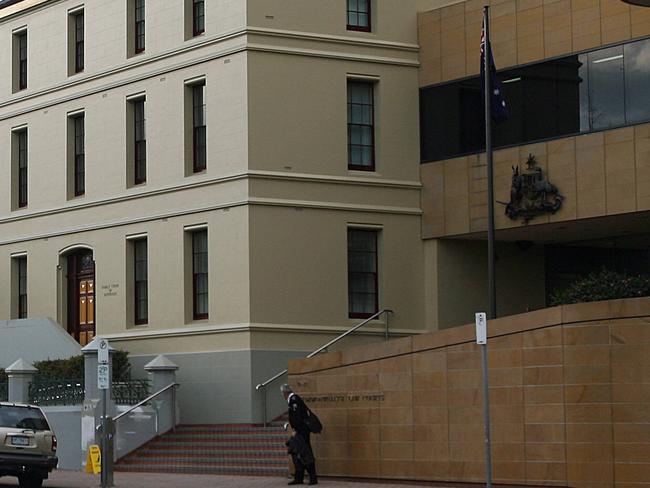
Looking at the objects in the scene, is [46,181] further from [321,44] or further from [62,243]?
[321,44]

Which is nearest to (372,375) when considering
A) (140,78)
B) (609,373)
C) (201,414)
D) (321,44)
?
(609,373)

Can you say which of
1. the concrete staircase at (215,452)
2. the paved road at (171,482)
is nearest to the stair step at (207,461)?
the concrete staircase at (215,452)

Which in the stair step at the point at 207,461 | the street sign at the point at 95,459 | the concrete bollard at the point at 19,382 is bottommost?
the stair step at the point at 207,461

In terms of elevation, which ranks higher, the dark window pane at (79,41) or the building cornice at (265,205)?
the dark window pane at (79,41)

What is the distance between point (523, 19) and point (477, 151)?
340cm

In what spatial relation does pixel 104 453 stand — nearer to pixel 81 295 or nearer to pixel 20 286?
pixel 81 295

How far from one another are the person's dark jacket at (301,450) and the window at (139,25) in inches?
601

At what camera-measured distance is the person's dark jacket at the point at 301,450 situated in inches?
1085

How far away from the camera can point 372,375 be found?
2803 cm

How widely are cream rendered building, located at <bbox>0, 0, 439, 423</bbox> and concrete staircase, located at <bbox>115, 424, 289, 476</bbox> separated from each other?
0.69 metres

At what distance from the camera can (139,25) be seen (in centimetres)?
3966

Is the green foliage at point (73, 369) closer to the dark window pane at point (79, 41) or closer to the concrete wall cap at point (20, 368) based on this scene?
the concrete wall cap at point (20, 368)

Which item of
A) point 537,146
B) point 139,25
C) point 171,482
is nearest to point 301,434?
point 171,482

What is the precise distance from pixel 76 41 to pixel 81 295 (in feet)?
23.7
